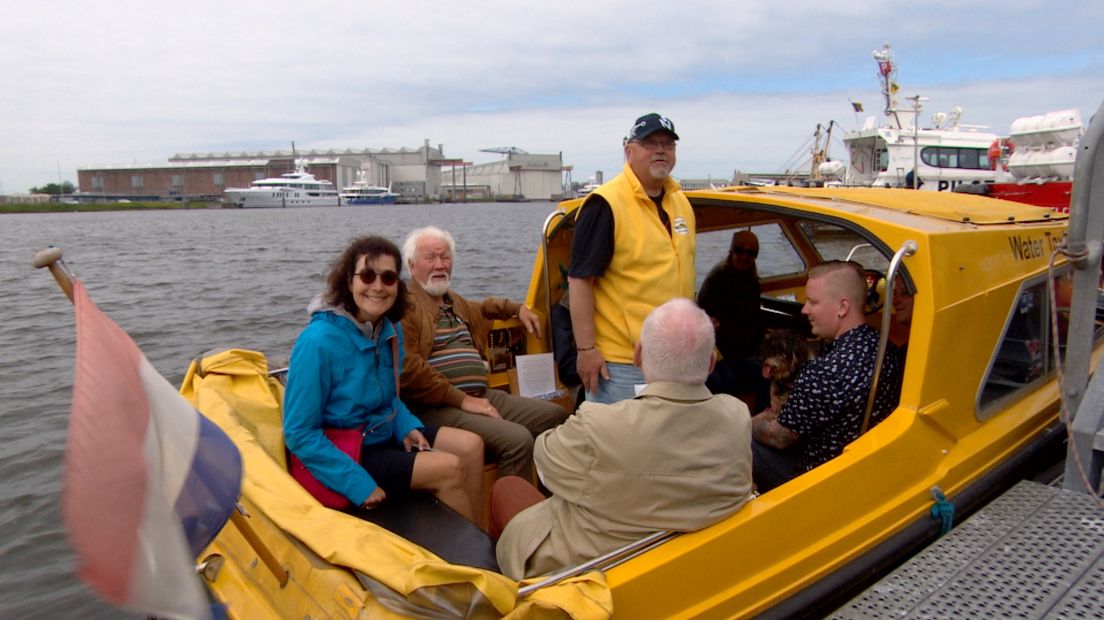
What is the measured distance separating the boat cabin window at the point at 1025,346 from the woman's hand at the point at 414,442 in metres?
2.42

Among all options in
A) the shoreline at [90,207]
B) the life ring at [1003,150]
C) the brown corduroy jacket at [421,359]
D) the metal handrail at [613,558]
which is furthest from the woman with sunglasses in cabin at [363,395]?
the shoreline at [90,207]

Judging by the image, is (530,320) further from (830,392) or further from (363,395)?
(830,392)

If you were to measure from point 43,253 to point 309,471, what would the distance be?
1.27 meters

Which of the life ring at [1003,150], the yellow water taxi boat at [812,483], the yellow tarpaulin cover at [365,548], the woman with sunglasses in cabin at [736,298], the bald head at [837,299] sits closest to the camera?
the yellow tarpaulin cover at [365,548]

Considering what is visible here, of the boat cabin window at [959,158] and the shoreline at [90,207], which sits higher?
the boat cabin window at [959,158]

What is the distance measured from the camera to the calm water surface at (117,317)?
4.93 m

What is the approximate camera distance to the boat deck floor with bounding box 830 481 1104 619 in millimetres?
2361

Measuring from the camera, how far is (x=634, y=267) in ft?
10.9

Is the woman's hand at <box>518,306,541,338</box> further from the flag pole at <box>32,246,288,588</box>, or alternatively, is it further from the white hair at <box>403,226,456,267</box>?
the flag pole at <box>32,246,288,588</box>

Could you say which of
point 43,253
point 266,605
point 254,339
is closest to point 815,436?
point 266,605

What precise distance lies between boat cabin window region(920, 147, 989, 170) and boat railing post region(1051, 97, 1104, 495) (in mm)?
28744

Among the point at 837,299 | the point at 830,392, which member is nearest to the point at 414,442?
the point at 830,392

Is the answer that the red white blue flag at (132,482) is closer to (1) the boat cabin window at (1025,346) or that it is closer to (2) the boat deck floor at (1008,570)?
(2) the boat deck floor at (1008,570)

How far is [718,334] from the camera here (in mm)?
4926
